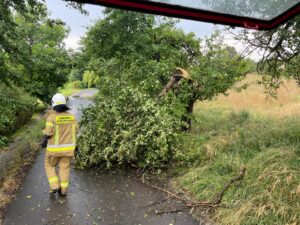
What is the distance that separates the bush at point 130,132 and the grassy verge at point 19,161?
1406 millimetres

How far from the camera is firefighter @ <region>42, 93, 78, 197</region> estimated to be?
638 centimetres

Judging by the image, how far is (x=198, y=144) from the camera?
8086mm

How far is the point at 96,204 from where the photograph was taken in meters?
6.09

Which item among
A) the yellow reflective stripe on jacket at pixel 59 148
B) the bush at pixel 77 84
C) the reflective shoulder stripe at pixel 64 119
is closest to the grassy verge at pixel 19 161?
the yellow reflective stripe on jacket at pixel 59 148

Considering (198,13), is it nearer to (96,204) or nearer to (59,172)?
(96,204)

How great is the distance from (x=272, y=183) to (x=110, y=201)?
103 inches

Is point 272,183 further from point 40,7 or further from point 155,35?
point 155,35

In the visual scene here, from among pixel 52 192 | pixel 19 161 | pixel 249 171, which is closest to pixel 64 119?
pixel 52 192

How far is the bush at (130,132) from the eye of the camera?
7.64m

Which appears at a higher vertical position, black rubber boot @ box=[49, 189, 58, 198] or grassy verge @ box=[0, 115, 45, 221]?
black rubber boot @ box=[49, 189, 58, 198]

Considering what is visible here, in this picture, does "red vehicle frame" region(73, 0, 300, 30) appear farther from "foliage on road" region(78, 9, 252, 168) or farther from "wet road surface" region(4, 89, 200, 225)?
"foliage on road" region(78, 9, 252, 168)

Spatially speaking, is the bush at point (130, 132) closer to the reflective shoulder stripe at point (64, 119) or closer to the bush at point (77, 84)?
the reflective shoulder stripe at point (64, 119)

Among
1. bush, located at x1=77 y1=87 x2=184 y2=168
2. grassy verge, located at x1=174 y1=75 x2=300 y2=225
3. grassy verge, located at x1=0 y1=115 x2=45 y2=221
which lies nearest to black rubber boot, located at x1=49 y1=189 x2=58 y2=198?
grassy verge, located at x1=0 y1=115 x2=45 y2=221

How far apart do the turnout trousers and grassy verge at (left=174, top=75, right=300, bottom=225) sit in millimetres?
1984
